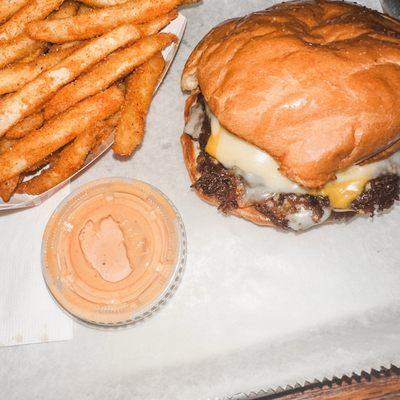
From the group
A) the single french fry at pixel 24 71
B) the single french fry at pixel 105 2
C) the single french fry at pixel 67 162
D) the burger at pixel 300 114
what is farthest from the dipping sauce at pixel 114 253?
the single french fry at pixel 105 2

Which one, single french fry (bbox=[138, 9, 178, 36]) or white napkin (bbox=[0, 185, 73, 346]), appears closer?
single french fry (bbox=[138, 9, 178, 36])

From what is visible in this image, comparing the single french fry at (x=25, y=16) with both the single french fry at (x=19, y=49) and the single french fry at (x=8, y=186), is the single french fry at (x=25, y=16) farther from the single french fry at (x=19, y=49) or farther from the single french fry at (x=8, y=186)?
the single french fry at (x=8, y=186)

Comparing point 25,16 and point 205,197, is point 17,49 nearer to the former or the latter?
point 25,16

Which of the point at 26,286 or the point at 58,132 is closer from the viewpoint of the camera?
the point at 58,132

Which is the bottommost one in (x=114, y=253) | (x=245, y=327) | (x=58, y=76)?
(x=245, y=327)

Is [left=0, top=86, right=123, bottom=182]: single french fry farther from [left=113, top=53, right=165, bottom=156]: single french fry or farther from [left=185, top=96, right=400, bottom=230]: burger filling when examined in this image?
[left=185, top=96, right=400, bottom=230]: burger filling

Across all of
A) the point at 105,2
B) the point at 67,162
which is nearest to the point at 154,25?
the point at 105,2

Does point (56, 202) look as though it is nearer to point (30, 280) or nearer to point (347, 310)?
point (30, 280)

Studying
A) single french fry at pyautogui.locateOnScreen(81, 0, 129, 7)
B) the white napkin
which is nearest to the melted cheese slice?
single french fry at pyautogui.locateOnScreen(81, 0, 129, 7)
